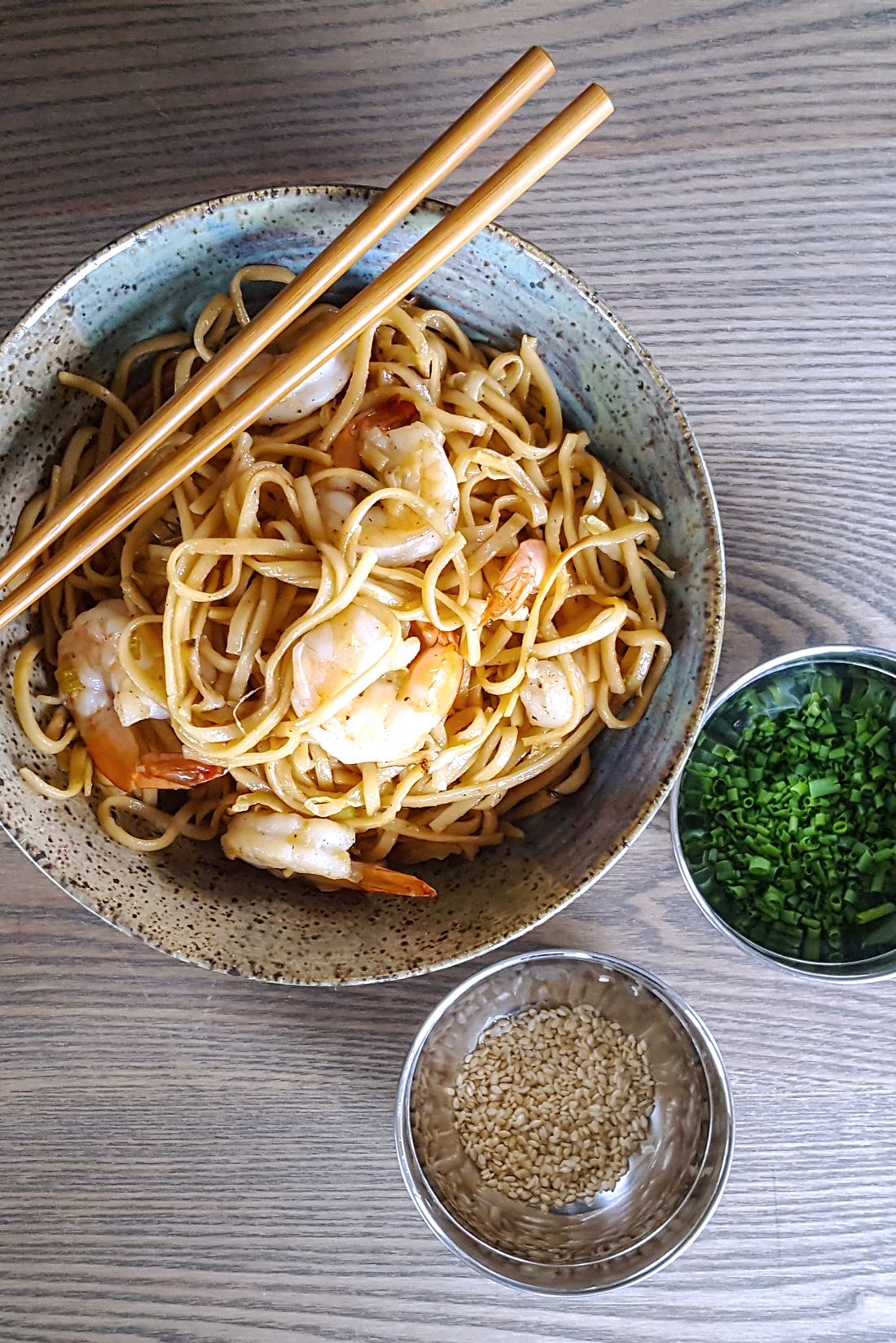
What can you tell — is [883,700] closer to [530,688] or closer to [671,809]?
[671,809]

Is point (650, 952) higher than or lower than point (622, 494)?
lower

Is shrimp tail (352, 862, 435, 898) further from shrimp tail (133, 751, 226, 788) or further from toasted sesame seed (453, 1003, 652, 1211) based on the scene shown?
toasted sesame seed (453, 1003, 652, 1211)

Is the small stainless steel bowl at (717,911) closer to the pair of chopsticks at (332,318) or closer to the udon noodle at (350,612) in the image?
the udon noodle at (350,612)

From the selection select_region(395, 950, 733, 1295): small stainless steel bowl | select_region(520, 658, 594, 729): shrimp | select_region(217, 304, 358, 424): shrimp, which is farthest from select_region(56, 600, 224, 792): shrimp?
select_region(395, 950, 733, 1295): small stainless steel bowl

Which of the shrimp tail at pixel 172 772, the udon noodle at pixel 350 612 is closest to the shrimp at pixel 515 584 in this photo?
the udon noodle at pixel 350 612

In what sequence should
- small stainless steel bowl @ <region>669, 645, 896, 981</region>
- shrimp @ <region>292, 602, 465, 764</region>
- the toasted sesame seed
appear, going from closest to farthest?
shrimp @ <region>292, 602, 465, 764</region>
small stainless steel bowl @ <region>669, 645, 896, 981</region>
the toasted sesame seed

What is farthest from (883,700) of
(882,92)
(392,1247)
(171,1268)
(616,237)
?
(171,1268)
